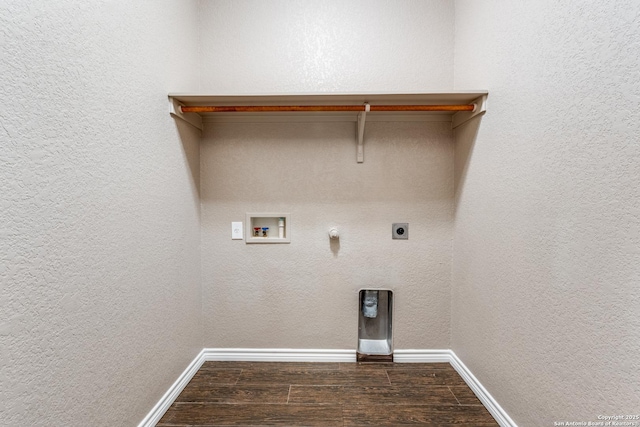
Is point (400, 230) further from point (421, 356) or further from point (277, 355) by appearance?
point (277, 355)

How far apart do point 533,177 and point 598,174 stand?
0.27m

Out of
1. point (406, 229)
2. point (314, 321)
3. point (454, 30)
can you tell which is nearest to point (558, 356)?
point (406, 229)

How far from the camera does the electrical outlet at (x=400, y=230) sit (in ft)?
6.27

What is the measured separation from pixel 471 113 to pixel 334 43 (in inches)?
39.4

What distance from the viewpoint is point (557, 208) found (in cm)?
104

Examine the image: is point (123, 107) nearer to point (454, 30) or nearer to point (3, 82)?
point (3, 82)

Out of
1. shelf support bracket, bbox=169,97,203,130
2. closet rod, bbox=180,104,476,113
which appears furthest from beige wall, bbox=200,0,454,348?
closet rod, bbox=180,104,476,113

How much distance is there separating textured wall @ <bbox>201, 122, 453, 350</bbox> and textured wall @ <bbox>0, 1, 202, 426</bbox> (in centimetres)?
39

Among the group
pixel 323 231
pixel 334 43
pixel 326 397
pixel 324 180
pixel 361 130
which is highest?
pixel 334 43

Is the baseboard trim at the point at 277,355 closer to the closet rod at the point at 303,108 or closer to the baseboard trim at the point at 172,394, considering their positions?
the baseboard trim at the point at 172,394

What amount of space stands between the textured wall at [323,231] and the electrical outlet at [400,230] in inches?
1.1

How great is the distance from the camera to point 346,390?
5.34ft

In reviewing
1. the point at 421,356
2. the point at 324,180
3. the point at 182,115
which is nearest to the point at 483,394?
the point at 421,356

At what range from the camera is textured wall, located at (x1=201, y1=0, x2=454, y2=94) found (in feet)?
6.09
